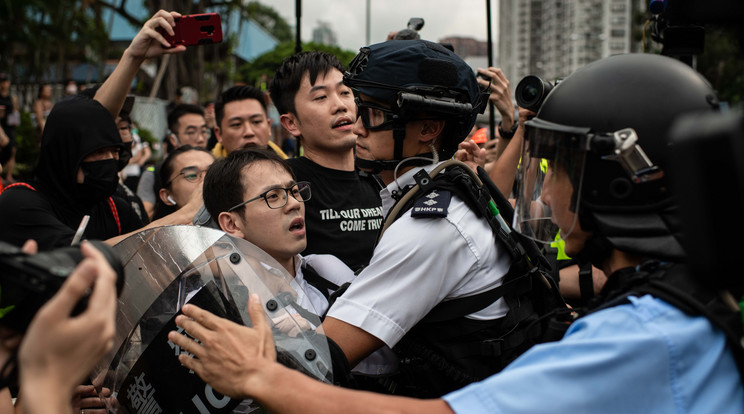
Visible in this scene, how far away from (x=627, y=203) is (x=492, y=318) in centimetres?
76

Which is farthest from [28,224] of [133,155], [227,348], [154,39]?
[133,155]

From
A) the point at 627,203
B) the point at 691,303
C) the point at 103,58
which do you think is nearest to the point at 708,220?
the point at 691,303

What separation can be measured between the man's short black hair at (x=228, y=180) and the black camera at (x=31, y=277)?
1498 mm

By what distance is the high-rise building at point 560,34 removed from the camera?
85812 millimetres

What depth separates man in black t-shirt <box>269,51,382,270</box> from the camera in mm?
3521

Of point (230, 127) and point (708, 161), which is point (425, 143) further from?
point (230, 127)

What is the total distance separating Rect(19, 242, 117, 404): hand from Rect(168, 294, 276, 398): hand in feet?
1.58

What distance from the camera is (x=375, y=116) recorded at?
Result: 2602 mm

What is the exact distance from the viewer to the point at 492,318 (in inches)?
93.4

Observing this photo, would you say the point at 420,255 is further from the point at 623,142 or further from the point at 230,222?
the point at 230,222

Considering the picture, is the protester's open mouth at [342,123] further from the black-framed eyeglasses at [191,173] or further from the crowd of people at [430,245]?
the black-framed eyeglasses at [191,173]

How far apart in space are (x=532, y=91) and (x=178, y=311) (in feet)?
5.97

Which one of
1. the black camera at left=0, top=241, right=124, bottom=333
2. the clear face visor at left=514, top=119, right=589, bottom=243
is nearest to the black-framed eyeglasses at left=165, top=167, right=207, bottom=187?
the clear face visor at left=514, top=119, right=589, bottom=243

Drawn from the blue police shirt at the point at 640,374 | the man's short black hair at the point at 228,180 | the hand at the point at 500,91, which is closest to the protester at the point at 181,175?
the man's short black hair at the point at 228,180
